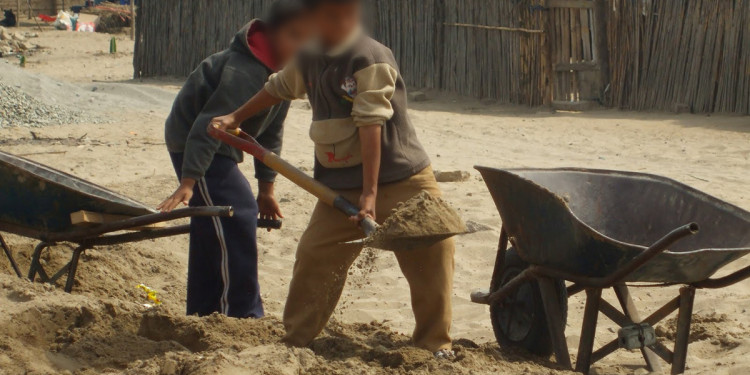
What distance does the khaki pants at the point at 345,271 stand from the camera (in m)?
3.73

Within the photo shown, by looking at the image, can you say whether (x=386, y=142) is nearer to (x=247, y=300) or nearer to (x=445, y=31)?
(x=247, y=300)

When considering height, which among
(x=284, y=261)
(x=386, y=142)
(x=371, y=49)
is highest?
(x=371, y=49)

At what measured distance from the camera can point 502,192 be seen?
3879 millimetres

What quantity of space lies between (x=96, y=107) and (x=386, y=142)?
8.69 meters

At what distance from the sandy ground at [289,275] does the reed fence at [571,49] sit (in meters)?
0.52

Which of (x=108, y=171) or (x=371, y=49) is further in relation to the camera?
(x=108, y=171)

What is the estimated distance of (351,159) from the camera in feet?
12.1

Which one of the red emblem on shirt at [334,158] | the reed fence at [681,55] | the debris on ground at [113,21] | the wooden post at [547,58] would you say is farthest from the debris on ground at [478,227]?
the debris on ground at [113,21]

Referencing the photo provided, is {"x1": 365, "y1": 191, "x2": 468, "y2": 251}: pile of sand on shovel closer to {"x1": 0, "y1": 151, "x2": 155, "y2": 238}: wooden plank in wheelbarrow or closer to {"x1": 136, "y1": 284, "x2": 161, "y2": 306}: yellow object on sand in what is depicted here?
{"x1": 0, "y1": 151, "x2": 155, "y2": 238}: wooden plank in wheelbarrow

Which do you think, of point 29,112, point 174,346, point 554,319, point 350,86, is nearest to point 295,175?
point 350,86

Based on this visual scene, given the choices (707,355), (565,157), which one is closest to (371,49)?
(707,355)

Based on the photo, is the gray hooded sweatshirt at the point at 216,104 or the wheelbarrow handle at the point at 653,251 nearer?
the wheelbarrow handle at the point at 653,251

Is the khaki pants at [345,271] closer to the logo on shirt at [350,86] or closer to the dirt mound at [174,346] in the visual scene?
the dirt mound at [174,346]

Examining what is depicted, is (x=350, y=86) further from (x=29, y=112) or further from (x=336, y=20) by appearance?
(x=29, y=112)
